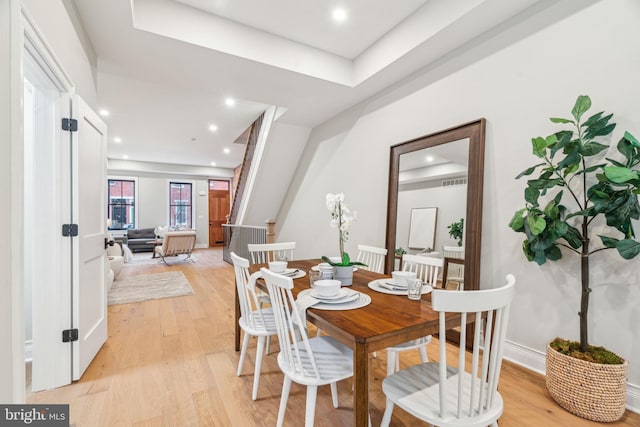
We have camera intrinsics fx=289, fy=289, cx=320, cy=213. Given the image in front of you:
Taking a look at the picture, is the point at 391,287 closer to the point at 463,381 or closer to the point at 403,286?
the point at 403,286

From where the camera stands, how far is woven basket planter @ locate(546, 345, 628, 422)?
1.61 metres

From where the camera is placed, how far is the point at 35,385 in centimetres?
194

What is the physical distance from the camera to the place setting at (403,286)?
5.37ft

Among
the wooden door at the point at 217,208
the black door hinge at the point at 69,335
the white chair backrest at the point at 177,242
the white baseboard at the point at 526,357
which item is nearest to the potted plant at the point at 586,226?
the white baseboard at the point at 526,357

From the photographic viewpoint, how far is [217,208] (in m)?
11.0

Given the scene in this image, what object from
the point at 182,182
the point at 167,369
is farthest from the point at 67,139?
the point at 182,182

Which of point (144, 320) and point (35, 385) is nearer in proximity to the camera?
point (35, 385)

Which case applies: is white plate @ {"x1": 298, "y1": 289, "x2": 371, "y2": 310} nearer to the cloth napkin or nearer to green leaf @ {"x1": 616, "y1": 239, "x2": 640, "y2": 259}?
the cloth napkin

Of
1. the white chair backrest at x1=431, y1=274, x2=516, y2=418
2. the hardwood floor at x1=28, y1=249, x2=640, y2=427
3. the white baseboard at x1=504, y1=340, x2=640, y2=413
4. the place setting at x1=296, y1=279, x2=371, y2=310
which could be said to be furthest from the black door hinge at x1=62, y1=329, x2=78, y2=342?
the white baseboard at x1=504, y1=340, x2=640, y2=413

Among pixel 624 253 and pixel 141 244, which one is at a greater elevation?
pixel 624 253

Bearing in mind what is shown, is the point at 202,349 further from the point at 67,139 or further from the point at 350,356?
the point at 67,139

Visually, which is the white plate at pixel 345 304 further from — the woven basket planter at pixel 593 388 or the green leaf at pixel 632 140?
the green leaf at pixel 632 140

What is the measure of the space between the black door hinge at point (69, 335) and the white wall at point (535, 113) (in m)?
3.07

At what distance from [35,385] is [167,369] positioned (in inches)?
31.0
